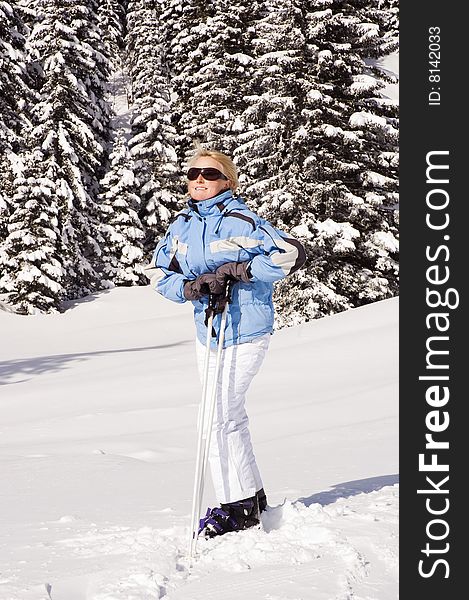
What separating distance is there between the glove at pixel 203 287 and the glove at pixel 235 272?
0.04 metres

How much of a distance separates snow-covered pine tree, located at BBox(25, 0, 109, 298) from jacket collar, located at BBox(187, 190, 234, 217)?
2212 cm

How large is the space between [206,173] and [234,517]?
6.52 feet

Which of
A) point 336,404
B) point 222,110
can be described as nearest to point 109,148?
point 222,110

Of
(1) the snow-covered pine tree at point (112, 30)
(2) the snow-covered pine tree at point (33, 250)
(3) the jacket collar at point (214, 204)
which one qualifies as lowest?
(3) the jacket collar at point (214, 204)

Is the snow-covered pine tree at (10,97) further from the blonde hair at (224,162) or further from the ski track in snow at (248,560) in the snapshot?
the ski track in snow at (248,560)

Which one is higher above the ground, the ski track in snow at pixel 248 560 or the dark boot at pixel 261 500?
the dark boot at pixel 261 500

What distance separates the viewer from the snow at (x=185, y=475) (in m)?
3.30

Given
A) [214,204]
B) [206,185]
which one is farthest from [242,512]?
[206,185]

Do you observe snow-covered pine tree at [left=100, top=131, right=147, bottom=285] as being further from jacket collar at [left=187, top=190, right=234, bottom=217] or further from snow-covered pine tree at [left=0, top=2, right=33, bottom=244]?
jacket collar at [left=187, top=190, right=234, bottom=217]

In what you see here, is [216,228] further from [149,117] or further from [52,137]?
[149,117]

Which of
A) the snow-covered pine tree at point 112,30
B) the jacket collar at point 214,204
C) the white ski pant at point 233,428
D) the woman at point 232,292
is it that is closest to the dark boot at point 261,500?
the woman at point 232,292

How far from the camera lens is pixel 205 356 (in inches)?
160

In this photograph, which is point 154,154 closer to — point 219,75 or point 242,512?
point 219,75

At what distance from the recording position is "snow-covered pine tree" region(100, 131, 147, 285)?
93.8ft
